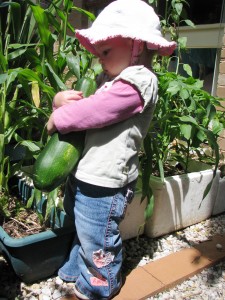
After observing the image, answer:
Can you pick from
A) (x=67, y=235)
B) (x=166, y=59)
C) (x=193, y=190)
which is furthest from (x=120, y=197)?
(x=166, y=59)

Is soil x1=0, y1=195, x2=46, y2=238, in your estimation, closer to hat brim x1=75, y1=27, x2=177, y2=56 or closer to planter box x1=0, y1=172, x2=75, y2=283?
planter box x1=0, y1=172, x2=75, y2=283

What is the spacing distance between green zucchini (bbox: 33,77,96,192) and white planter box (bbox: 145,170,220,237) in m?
0.68

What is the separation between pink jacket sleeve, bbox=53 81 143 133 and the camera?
1136 millimetres

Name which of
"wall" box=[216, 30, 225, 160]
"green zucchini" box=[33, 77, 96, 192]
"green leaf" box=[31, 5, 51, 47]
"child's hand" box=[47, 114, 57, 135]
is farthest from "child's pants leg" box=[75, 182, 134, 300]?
"wall" box=[216, 30, 225, 160]

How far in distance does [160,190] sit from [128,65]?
2.59 feet

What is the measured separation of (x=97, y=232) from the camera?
1280 mm

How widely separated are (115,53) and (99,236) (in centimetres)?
64

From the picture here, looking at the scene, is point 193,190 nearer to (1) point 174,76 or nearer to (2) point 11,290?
(1) point 174,76

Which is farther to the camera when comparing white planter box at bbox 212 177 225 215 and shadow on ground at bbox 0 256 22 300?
white planter box at bbox 212 177 225 215

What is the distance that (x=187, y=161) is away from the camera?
6.76 ft

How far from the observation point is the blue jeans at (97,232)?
1.27 metres

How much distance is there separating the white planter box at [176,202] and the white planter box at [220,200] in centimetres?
8

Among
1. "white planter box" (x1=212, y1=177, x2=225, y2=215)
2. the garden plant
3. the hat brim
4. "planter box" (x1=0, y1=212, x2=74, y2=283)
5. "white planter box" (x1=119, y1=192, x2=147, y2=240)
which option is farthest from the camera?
"white planter box" (x1=212, y1=177, x2=225, y2=215)

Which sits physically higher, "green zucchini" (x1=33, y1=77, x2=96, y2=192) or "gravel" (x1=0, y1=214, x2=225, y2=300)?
"green zucchini" (x1=33, y1=77, x2=96, y2=192)
